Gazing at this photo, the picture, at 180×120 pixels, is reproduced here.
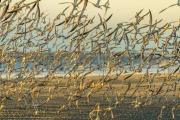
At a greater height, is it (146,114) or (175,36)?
(175,36)

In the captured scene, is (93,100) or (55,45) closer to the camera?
(55,45)

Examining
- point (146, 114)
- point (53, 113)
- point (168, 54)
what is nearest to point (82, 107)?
point (53, 113)

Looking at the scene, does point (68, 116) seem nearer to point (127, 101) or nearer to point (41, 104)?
point (41, 104)

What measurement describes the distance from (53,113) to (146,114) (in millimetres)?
1017

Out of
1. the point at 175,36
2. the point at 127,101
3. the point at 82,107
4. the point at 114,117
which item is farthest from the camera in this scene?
the point at 127,101

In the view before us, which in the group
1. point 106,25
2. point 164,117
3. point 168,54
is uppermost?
point 106,25

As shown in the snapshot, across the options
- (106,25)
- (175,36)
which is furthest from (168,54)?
(106,25)

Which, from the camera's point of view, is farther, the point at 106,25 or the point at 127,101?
the point at 127,101

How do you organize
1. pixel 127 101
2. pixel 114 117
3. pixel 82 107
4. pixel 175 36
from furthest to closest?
1. pixel 127 101
2. pixel 82 107
3. pixel 114 117
4. pixel 175 36

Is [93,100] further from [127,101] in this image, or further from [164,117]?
[164,117]

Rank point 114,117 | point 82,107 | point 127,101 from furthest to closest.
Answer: point 127,101, point 82,107, point 114,117

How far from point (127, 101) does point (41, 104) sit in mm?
1103

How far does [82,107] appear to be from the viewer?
5625 millimetres

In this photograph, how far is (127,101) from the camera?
6.11 m
